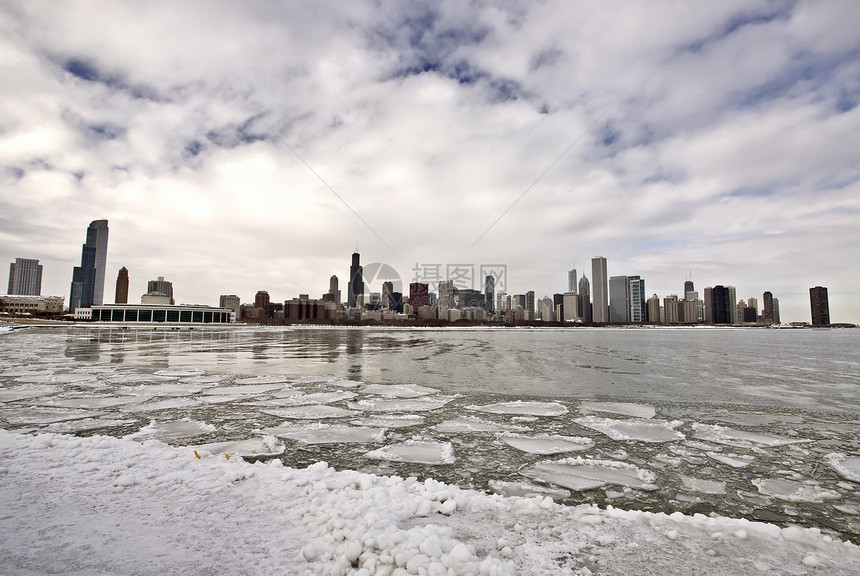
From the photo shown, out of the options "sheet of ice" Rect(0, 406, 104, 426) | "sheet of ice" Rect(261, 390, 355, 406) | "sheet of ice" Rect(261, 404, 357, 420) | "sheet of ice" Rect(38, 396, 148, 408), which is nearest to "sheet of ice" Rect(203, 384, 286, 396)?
"sheet of ice" Rect(261, 390, 355, 406)

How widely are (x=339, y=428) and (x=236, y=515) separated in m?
3.71

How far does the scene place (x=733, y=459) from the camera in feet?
19.8

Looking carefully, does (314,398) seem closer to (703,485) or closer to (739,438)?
(703,485)

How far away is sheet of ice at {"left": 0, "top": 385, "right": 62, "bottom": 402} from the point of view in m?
9.72

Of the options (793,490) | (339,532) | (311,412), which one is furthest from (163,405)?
(793,490)

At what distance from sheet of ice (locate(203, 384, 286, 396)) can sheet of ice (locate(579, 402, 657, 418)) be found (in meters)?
8.14

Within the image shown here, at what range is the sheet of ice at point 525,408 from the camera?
29.7 ft

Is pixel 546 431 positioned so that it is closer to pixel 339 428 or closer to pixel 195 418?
pixel 339 428

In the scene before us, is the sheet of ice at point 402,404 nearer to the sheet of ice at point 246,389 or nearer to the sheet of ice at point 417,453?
the sheet of ice at point 417,453

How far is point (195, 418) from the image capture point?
8.12 meters

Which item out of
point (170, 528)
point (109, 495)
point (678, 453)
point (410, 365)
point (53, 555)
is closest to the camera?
point (53, 555)

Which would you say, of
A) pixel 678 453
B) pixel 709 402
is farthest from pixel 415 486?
pixel 709 402

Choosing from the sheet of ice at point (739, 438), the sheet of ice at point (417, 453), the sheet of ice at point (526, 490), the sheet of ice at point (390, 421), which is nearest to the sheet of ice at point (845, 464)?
the sheet of ice at point (739, 438)

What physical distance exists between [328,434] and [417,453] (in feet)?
6.02
